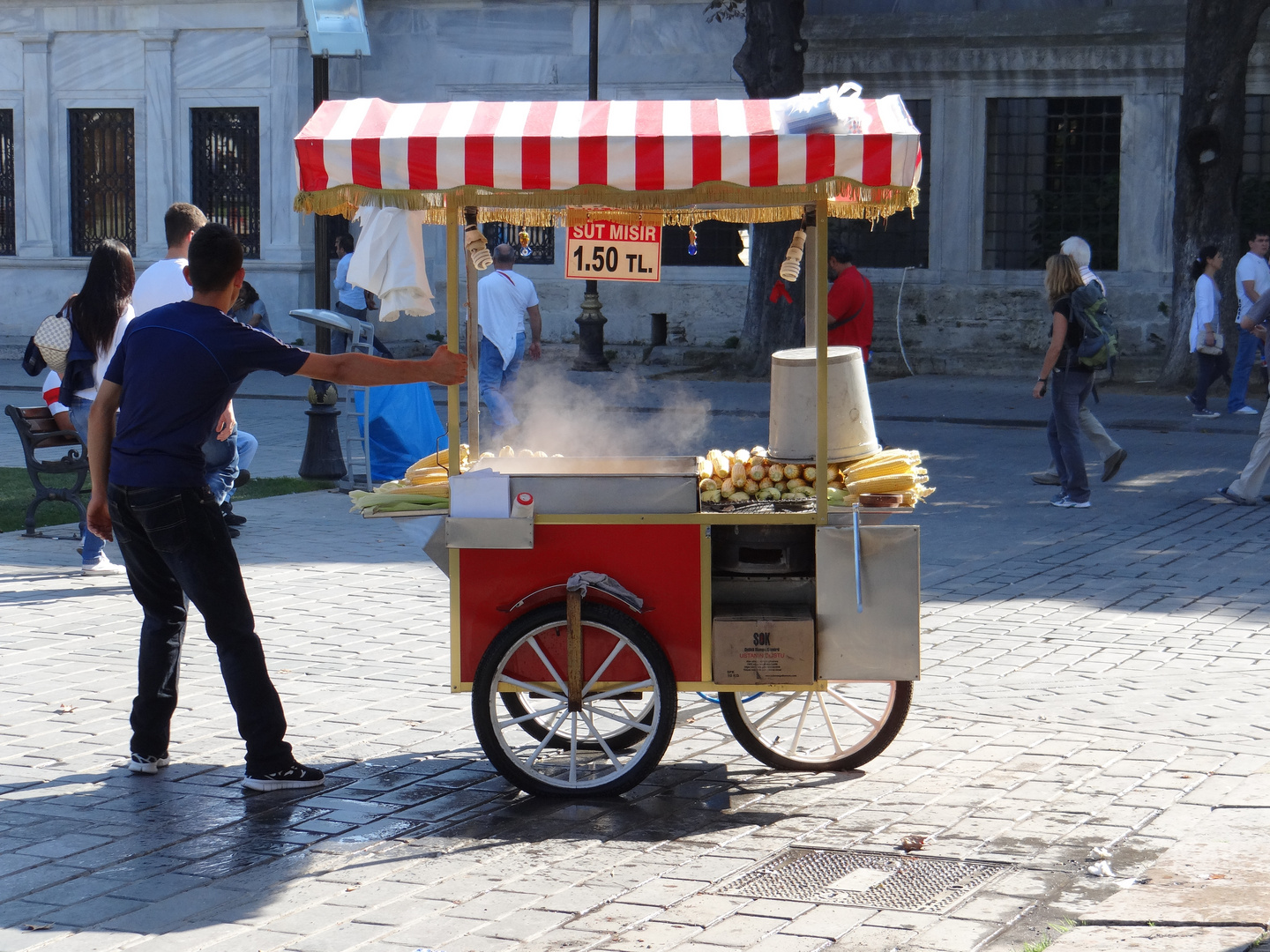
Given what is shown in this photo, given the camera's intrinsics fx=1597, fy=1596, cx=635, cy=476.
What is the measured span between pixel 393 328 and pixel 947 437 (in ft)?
41.4

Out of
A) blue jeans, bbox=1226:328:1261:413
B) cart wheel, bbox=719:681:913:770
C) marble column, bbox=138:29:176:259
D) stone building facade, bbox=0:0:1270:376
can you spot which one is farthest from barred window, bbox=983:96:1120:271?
cart wheel, bbox=719:681:913:770

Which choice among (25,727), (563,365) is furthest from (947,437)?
(25,727)

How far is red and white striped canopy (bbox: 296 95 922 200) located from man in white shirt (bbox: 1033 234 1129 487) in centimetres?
675

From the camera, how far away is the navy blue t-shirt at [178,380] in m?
5.26

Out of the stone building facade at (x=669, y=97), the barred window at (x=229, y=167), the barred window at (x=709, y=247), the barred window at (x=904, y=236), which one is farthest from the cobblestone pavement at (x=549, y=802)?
the barred window at (x=229, y=167)

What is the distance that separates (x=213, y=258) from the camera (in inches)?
211

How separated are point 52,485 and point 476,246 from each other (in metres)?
8.57

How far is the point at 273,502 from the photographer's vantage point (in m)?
12.1

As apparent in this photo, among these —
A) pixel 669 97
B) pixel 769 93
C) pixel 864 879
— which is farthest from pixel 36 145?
pixel 864 879

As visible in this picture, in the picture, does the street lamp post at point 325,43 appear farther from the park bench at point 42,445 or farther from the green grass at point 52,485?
the park bench at point 42,445

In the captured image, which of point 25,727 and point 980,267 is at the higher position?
point 980,267

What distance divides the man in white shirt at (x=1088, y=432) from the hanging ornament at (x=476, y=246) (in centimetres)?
664

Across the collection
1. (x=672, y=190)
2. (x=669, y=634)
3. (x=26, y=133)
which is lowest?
(x=669, y=634)

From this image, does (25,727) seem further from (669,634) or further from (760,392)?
(760,392)
